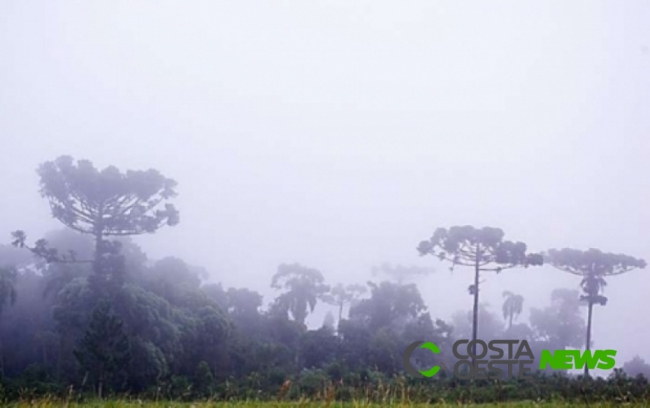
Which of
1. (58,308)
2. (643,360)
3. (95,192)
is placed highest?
(95,192)

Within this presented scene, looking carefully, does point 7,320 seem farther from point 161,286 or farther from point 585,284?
point 585,284

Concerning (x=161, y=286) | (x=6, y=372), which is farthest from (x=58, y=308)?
(x=161, y=286)

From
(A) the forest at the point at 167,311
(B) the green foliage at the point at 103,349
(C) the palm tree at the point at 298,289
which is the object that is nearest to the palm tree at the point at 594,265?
(A) the forest at the point at 167,311

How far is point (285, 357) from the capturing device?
37438 mm

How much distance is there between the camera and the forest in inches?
1061

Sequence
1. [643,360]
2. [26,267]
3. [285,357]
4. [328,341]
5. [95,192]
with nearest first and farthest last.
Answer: [285,357], [328,341], [95,192], [26,267], [643,360]

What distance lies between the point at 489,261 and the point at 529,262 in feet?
8.64

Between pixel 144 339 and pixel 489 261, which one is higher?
pixel 489 261

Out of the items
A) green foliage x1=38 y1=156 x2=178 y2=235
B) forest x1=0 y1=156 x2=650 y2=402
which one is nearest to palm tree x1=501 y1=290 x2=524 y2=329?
forest x1=0 y1=156 x2=650 y2=402

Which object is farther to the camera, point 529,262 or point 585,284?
point 585,284

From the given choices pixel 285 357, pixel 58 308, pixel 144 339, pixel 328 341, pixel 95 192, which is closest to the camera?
pixel 144 339

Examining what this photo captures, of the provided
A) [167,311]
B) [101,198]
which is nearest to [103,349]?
[167,311]

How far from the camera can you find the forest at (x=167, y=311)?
26953 millimetres

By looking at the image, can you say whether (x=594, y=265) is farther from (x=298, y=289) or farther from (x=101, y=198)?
(x=101, y=198)
